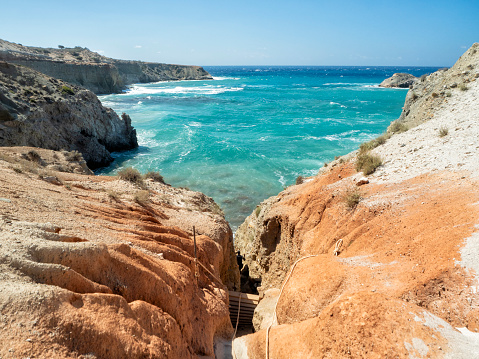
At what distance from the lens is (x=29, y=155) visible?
1476 cm

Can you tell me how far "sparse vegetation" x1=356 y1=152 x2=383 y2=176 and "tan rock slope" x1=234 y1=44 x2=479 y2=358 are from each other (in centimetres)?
22

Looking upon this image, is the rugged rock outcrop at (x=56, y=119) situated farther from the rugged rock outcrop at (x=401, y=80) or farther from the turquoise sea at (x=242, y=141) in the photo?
the rugged rock outcrop at (x=401, y=80)

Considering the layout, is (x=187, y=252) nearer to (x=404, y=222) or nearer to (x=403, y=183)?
(x=404, y=222)

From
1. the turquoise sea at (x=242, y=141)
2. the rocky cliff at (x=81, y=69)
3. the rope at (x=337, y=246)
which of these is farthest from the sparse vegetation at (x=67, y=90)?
the rocky cliff at (x=81, y=69)

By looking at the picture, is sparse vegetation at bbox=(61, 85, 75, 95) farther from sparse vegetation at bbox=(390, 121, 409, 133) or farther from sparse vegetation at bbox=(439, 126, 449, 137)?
sparse vegetation at bbox=(439, 126, 449, 137)

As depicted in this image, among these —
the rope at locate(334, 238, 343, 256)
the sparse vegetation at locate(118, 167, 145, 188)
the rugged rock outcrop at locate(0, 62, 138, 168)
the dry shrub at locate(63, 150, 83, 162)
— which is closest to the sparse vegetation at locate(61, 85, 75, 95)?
the rugged rock outcrop at locate(0, 62, 138, 168)

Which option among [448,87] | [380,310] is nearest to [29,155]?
[380,310]

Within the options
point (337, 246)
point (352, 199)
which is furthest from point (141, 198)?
point (352, 199)

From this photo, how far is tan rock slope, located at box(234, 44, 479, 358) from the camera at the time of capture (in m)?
4.68

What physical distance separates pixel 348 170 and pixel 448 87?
8383mm

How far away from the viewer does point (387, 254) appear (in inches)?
266

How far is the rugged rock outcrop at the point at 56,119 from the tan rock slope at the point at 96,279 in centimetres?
1486

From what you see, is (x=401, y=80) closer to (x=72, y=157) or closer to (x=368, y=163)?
(x=368, y=163)

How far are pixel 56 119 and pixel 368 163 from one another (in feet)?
88.9
